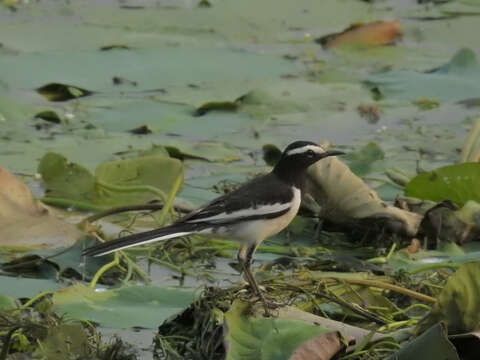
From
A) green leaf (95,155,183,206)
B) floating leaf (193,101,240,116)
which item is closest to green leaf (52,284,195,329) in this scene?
green leaf (95,155,183,206)

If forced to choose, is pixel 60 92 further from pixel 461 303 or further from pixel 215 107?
pixel 461 303

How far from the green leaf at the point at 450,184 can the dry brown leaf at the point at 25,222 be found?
198 centimetres

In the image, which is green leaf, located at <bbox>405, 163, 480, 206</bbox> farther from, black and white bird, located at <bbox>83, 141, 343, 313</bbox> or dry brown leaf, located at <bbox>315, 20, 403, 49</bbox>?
dry brown leaf, located at <bbox>315, 20, 403, 49</bbox>

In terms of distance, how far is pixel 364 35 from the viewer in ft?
39.5

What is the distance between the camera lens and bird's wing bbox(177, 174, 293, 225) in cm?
645

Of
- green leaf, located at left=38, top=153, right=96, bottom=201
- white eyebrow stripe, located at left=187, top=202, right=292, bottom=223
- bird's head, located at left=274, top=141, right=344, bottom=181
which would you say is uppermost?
bird's head, located at left=274, top=141, right=344, bottom=181

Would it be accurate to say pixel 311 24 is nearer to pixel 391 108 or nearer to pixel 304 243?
pixel 391 108

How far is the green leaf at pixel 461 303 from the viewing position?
5391 millimetres

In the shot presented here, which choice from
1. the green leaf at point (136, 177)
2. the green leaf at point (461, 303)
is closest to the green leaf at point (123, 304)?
the green leaf at point (461, 303)

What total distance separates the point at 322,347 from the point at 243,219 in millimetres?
1315

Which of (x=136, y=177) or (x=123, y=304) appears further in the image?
(x=136, y=177)

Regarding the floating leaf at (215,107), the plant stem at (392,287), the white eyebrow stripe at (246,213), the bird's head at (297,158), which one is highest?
the bird's head at (297,158)

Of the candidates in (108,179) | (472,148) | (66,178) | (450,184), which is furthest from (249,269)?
(472,148)

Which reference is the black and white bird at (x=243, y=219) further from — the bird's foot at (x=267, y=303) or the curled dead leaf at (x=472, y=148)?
the curled dead leaf at (x=472, y=148)
